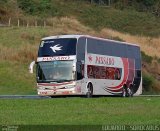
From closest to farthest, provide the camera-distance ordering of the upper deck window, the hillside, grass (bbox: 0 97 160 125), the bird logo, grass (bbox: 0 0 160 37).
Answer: grass (bbox: 0 97 160 125), the upper deck window, the bird logo, the hillside, grass (bbox: 0 0 160 37)

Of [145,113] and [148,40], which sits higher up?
[145,113]

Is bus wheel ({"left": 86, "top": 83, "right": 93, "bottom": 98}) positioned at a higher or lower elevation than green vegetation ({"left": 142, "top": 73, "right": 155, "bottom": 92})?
higher

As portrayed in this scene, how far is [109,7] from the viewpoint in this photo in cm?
13900

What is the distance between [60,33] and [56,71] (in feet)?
109

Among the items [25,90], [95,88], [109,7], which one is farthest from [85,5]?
[95,88]

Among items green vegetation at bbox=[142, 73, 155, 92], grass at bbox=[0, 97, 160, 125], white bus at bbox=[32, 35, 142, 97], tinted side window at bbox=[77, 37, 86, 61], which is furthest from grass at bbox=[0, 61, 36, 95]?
grass at bbox=[0, 97, 160, 125]

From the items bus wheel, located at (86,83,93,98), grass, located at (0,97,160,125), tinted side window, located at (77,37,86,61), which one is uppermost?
grass, located at (0,97,160,125)

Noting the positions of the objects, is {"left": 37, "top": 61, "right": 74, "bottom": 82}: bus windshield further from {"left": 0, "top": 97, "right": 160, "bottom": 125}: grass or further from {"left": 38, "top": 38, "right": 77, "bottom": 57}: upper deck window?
{"left": 0, "top": 97, "right": 160, "bottom": 125}: grass

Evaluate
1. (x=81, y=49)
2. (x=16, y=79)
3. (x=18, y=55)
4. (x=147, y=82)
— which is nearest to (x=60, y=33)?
(x=18, y=55)

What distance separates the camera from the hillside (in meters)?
56.2

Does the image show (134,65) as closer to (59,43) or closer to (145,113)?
(59,43)

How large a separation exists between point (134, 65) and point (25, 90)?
441 inches

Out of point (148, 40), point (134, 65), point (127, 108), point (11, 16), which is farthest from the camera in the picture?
point (11, 16)

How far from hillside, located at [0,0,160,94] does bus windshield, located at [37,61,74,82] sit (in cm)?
1279
